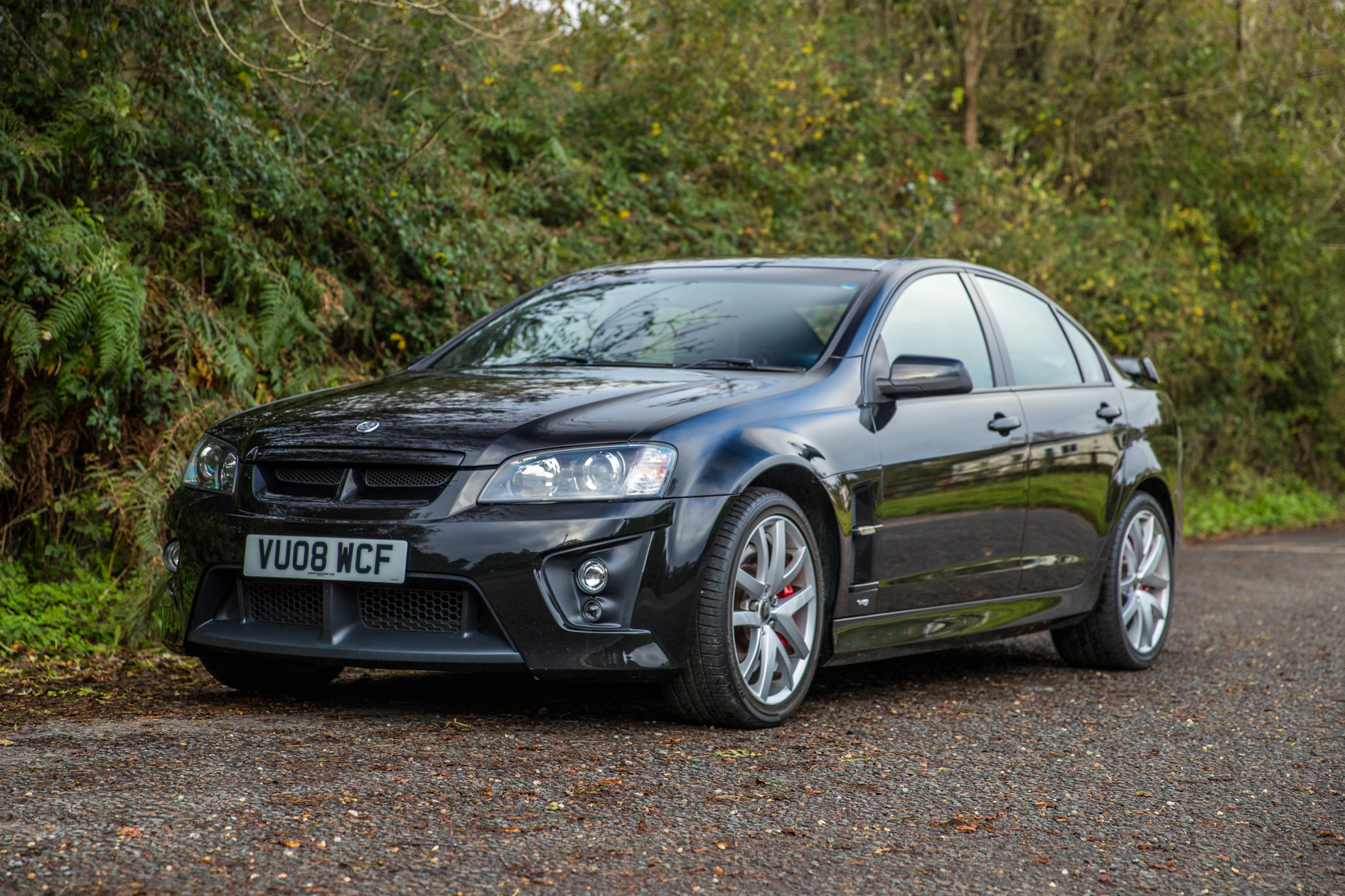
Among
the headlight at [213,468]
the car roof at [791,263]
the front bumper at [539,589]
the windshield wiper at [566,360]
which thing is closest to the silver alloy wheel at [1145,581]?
the car roof at [791,263]

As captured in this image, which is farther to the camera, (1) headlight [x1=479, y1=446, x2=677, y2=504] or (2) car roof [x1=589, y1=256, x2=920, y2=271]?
(2) car roof [x1=589, y1=256, x2=920, y2=271]

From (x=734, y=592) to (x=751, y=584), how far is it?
8 cm

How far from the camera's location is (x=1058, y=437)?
6238mm

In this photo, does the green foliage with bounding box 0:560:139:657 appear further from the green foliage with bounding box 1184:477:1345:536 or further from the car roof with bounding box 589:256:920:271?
the green foliage with bounding box 1184:477:1345:536

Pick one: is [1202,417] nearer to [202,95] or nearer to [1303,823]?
[202,95]

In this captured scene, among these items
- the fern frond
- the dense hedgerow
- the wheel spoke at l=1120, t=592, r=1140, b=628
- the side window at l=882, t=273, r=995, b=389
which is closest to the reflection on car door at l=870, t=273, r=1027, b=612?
the side window at l=882, t=273, r=995, b=389

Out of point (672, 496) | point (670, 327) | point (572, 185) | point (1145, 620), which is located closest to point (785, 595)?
point (672, 496)

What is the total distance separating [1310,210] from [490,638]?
16761 millimetres

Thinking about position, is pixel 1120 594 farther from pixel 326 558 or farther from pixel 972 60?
pixel 972 60

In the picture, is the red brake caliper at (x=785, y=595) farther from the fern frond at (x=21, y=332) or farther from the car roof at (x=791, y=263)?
the fern frond at (x=21, y=332)

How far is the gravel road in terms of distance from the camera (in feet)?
10.3

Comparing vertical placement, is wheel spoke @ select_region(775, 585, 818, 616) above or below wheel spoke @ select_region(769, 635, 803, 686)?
above

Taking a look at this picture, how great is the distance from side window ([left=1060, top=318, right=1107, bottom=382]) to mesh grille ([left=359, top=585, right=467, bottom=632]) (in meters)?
3.48

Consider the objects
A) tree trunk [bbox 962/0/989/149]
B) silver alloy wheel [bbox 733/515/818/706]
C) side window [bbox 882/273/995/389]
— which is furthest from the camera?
tree trunk [bbox 962/0/989/149]
